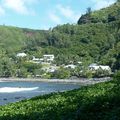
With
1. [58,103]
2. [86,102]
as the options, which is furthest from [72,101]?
[86,102]

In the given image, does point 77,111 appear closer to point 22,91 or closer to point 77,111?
point 77,111

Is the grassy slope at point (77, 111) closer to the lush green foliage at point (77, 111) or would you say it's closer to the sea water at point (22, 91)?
the lush green foliage at point (77, 111)

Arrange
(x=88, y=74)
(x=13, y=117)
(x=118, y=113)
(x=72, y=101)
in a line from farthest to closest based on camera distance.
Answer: (x=88, y=74), (x=72, y=101), (x=13, y=117), (x=118, y=113)

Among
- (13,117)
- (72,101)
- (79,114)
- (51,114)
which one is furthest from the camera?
(72,101)

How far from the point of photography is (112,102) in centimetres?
1267

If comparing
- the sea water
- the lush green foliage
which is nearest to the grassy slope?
the lush green foliage

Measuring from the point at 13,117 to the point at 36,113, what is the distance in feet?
2.33

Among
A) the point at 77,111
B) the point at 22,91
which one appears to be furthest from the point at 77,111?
the point at 22,91

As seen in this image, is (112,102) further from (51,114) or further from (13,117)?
(13,117)

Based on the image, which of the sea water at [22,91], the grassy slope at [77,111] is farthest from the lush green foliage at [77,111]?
the sea water at [22,91]

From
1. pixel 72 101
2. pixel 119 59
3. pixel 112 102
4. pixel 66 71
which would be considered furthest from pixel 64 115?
pixel 66 71

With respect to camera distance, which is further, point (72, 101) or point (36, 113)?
point (72, 101)

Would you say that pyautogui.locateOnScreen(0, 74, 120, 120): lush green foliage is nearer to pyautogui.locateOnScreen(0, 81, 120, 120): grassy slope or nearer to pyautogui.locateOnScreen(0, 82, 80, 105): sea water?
pyautogui.locateOnScreen(0, 81, 120, 120): grassy slope

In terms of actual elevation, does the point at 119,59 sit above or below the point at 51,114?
above
